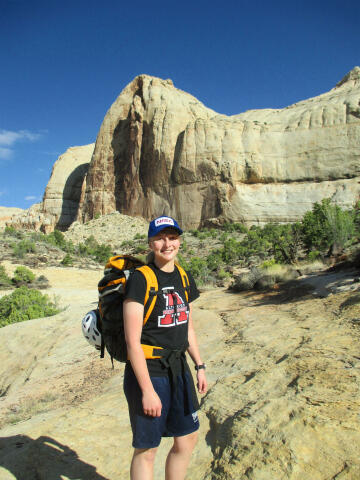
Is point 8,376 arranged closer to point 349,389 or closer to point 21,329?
point 21,329

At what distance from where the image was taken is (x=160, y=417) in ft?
6.26

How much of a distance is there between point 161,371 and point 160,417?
0.77 feet

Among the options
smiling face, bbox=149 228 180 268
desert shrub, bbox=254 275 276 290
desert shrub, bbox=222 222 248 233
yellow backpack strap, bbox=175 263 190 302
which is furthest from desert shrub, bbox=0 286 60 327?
desert shrub, bbox=222 222 248 233

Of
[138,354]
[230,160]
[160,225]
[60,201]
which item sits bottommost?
[138,354]

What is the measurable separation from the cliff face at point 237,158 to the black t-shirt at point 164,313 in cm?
2937

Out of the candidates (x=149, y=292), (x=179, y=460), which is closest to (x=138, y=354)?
(x=149, y=292)

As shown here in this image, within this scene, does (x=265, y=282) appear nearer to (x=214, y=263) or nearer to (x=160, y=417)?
(x=160, y=417)

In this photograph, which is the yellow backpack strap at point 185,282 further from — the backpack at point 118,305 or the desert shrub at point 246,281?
the desert shrub at point 246,281

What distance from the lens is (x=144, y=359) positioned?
185cm

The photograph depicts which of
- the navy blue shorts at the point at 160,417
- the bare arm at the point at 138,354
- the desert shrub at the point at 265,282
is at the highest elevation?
the bare arm at the point at 138,354

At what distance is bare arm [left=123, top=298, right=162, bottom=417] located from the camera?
1.81m

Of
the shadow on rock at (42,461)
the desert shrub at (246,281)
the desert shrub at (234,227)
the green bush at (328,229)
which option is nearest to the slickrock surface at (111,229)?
the desert shrub at (234,227)

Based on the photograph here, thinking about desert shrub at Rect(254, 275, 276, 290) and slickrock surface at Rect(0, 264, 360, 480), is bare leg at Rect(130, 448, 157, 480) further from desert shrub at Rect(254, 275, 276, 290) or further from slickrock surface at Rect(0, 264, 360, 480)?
desert shrub at Rect(254, 275, 276, 290)

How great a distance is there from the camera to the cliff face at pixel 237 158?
30781 millimetres
